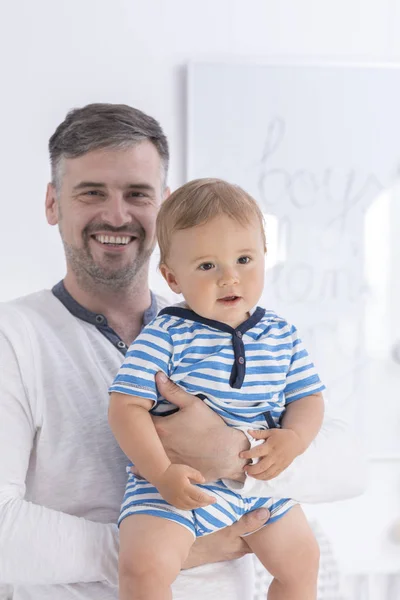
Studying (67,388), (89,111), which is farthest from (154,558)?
(89,111)

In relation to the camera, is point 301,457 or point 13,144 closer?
point 301,457

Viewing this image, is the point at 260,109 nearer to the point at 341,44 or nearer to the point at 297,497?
the point at 341,44

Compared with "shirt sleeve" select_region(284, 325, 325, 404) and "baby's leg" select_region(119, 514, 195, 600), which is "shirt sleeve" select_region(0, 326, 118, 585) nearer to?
"baby's leg" select_region(119, 514, 195, 600)

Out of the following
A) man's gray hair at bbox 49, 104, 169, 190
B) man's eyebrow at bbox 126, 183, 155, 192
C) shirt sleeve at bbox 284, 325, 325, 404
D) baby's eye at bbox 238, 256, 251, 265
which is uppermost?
man's gray hair at bbox 49, 104, 169, 190

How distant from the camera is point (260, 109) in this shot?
2.55 meters

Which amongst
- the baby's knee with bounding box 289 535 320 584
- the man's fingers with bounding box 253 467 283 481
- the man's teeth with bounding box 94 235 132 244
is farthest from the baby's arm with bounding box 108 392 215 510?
the man's teeth with bounding box 94 235 132 244

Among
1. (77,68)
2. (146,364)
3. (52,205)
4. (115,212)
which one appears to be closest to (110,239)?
(115,212)

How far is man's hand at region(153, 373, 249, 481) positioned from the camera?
1174 mm

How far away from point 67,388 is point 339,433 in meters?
0.51

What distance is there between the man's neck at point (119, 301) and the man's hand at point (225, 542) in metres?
0.44

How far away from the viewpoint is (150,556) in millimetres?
1099

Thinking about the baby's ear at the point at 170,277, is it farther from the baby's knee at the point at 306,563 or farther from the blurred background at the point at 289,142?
the blurred background at the point at 289,142

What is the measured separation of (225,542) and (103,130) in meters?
0.83

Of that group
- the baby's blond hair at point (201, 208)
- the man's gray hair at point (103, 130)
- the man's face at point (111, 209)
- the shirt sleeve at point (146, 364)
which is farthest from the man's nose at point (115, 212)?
the shirt sleeve at point (146, 364)
